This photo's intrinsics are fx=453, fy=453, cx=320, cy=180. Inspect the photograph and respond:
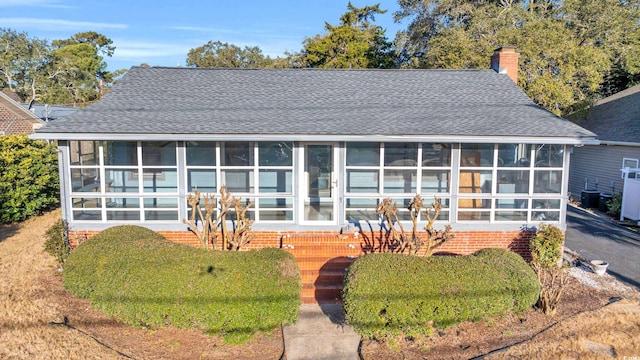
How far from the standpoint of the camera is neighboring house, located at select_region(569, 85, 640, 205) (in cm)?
1711

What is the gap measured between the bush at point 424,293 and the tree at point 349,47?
99.0 ft

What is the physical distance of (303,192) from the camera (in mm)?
11086

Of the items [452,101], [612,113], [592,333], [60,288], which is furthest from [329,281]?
[612,113]

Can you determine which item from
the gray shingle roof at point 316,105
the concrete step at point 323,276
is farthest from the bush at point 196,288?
the gray shingle roof at point 316,105

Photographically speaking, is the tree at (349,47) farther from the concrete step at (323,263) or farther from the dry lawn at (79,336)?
the dry lawn at (79,336)

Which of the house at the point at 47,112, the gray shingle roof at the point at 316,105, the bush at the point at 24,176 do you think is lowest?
the bush at the point at 24,176

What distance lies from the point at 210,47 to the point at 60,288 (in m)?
50.6

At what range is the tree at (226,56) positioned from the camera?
52375 millimetres

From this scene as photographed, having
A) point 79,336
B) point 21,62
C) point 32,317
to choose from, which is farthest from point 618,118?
point 21,62

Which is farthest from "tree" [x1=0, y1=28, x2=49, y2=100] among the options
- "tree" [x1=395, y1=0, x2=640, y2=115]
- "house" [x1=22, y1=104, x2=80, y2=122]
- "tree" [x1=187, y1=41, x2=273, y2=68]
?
"tree" [x1=395, y1=0, x2=640, y2=115]

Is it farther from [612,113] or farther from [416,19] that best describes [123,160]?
[416,19]

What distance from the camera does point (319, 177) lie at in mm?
11234

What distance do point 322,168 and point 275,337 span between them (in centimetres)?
499

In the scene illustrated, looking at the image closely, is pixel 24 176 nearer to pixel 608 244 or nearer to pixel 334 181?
pixel 334 181
